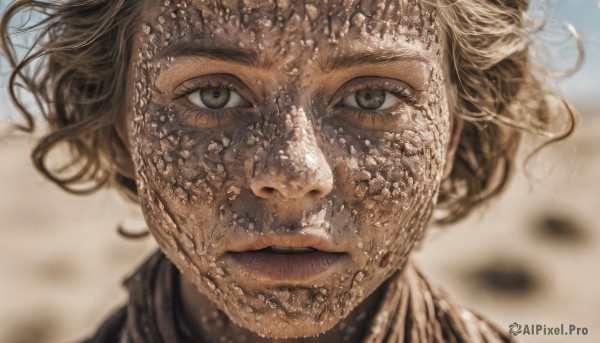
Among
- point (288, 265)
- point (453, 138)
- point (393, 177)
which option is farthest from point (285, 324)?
point (453, 138)

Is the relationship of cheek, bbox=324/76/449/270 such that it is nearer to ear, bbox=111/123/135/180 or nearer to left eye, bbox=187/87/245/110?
left eye, bbox=187/87/245/110

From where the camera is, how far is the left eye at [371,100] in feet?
7.16

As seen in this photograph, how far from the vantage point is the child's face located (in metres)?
2.07

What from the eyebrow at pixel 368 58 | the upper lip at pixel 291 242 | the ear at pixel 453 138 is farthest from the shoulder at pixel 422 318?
the eyebrow at pixel 368 58

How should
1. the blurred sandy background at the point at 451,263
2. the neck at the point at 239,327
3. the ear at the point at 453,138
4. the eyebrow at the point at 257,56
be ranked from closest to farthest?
the eyebrow at the point at 257,56 → the neck at the point at 239,327 → the ear at the point at 453,138 → the blurred sandy background at the point at 451,263

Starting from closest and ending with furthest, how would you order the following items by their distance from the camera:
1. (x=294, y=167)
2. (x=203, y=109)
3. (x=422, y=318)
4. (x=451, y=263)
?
(x=294, y=167) → (x=203, y=109) → (x=422, y=318) → (x=451, y=263)

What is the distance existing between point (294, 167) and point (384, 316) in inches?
29.1

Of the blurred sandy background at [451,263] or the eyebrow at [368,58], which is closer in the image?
the eyebrow at [368,58]

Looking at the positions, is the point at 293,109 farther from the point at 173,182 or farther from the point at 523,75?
the point at 523,75

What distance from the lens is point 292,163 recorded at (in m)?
2.00

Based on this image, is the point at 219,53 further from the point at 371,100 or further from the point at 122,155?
the point at 122,155

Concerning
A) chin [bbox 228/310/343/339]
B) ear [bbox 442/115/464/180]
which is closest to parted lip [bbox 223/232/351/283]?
chin [bbox 228/310/343/339]

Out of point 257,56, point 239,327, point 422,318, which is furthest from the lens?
point 422,318

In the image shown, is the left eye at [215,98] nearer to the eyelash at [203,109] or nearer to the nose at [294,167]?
the eyelash at [203,109]
